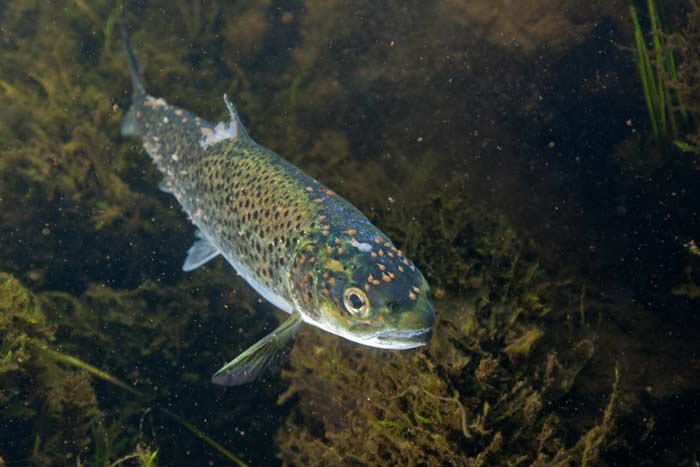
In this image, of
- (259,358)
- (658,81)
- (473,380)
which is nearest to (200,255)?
(259,358)

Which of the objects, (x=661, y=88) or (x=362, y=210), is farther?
(x=362, y=210)

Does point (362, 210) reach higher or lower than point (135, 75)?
lower

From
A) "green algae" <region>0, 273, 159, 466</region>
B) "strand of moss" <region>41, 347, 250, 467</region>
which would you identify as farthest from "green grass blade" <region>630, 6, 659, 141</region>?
"green algae" <region>0, 273, 159, 466</region>

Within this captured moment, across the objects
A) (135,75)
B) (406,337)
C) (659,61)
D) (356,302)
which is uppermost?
(135,75)

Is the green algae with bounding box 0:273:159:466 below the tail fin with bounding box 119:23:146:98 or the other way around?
below

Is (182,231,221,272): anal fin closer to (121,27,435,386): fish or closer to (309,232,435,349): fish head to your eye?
(121,27,435,386): fish

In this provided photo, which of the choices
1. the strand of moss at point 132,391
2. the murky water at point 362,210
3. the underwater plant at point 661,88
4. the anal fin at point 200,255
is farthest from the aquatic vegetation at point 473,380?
the underwater plant at point 661,88

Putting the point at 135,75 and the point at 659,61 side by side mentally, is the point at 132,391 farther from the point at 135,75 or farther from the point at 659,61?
the point at 659,61
